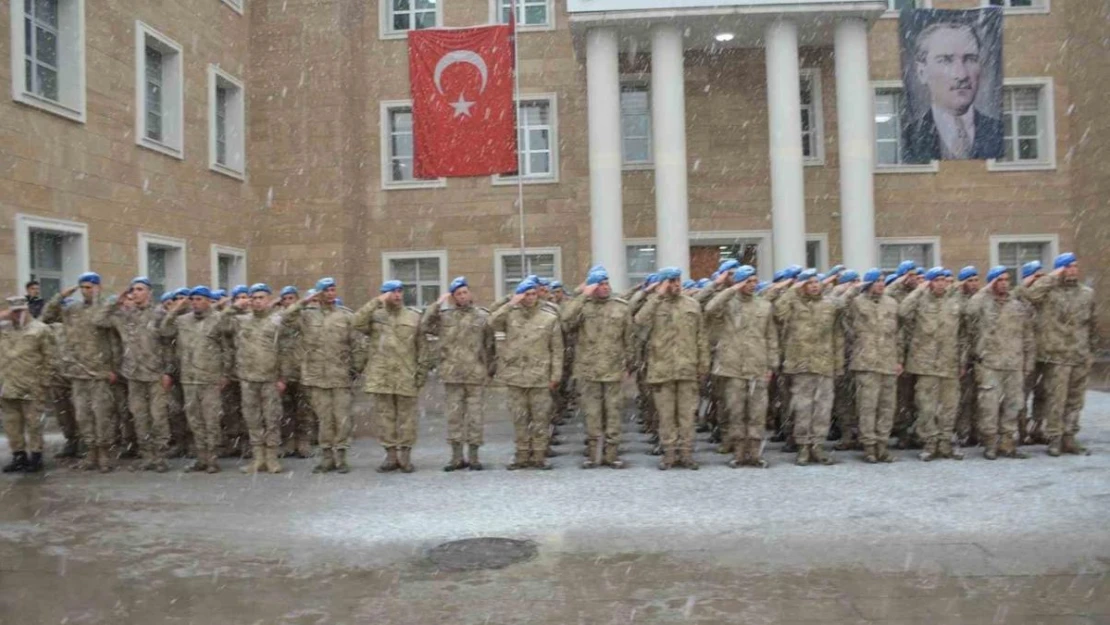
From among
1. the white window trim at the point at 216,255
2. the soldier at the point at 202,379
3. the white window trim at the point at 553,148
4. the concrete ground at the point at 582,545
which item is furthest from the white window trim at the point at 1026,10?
the soldier at the point at 202,379

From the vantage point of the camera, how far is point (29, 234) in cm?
1405

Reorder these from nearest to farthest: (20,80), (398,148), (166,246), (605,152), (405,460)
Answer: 1. (405,460)
2. (20,80)
3. (166,246)
4. (605,152)
5. (398,148)

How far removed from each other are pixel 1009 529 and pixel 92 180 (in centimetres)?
1407

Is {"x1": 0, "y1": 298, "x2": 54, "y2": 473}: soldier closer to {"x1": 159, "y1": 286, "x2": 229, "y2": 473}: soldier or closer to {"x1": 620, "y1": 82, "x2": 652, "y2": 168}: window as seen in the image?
{"x1": 159, "y1": 286, "x2": 229, "y2": 473}: soldier

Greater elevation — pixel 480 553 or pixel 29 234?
pixel 29 234

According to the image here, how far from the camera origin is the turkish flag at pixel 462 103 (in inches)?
778

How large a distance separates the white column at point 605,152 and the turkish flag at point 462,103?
1899mm

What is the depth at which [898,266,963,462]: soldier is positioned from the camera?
988cm

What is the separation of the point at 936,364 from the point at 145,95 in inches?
553

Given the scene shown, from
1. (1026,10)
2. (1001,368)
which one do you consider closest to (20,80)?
(1001,368)

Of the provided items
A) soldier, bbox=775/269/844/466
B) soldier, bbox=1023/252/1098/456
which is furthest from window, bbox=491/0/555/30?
soldier, bbox=1023/252/1098/456

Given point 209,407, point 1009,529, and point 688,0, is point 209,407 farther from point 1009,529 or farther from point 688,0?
point 688,0

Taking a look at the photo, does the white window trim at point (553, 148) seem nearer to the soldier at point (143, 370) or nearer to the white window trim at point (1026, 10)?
the white window trim at point (1026, 10)

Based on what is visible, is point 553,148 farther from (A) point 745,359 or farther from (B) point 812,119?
(A) point 745,359
